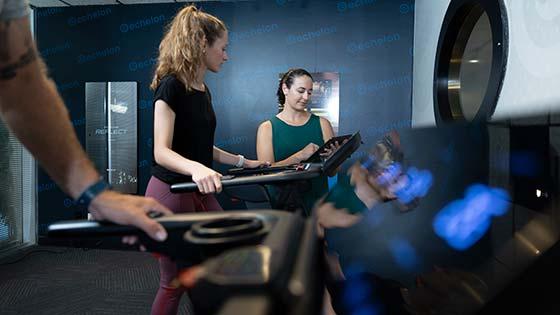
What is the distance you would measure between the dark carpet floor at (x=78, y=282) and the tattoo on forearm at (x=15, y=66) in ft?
8.68

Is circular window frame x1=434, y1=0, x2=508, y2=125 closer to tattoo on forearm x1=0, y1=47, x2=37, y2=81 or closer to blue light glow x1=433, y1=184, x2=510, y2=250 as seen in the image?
blue light glow x1=433, y1=184, x2=510, y2=250

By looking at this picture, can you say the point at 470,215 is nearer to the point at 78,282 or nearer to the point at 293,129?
the point at 293,129

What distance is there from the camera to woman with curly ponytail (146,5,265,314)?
1595 mm

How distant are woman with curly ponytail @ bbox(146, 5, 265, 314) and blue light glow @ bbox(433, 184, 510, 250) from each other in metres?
1.00

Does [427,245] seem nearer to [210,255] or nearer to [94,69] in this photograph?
[210,255]

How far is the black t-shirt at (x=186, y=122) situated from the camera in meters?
1.61

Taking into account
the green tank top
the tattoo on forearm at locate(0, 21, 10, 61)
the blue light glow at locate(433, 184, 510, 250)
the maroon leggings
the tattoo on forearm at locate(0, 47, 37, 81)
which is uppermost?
the tattoo on forearm at locate(0, 21, 10, 61)

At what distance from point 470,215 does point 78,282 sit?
373cm

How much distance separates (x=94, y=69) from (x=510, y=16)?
4.57 m

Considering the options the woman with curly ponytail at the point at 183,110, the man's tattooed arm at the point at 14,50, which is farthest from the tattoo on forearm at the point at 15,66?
the woman with curly ponytail at the point at 183,110

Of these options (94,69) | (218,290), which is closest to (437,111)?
(218,290)

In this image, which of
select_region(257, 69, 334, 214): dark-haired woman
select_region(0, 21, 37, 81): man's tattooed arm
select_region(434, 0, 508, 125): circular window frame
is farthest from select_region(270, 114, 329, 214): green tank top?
select_region(0, 21, 37, 81): man's tattooed arm

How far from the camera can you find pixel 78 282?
3.67 m

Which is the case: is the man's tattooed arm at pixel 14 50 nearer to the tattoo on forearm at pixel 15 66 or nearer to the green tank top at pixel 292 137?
the tattoo on forearm at pixel 15 66
